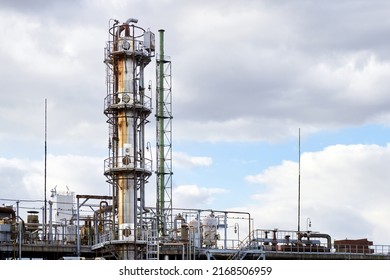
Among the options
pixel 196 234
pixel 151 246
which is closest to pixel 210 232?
pixel 196 234

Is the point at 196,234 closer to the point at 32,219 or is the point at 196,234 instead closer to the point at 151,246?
the point at 151,246

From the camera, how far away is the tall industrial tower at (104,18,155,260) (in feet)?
188

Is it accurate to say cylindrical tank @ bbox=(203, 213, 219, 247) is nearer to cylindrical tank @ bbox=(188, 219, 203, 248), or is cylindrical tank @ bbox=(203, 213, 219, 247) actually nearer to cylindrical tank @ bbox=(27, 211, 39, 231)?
cylindrical tank @ bbox=(188, 219, 203, 248)

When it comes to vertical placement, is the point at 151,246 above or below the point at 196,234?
below

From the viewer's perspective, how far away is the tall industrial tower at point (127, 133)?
5731 centimetres

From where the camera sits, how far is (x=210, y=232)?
2494 inches

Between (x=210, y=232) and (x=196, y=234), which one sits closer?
(x=196, y=234)

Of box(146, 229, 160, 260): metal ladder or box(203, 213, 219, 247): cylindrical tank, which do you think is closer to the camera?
box(146, 229, 160, 260): metal ladder

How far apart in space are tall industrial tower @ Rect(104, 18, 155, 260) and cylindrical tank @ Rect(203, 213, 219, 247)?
18.9 ft

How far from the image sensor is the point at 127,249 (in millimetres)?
57031

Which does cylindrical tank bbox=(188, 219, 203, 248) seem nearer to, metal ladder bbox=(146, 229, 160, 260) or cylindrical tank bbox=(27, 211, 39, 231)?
metal ladder bbox=(146, 229, 160, 260)

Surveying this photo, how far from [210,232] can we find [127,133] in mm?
10871
